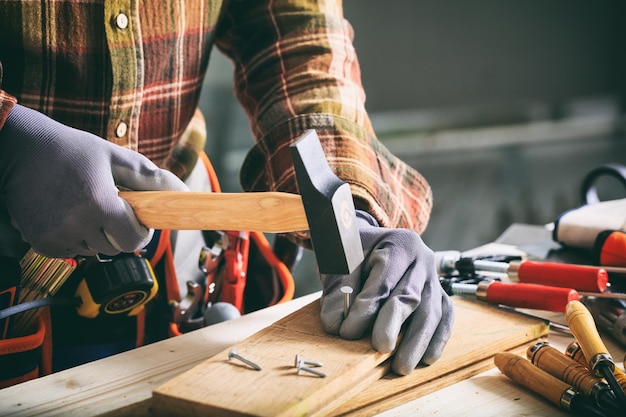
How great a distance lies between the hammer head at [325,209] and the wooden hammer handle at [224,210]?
0.06 metres

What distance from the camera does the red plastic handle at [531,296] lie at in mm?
1112

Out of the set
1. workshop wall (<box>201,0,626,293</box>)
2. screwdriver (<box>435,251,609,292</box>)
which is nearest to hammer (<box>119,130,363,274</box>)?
screwdriver (<box>435,251,609,292</box>)

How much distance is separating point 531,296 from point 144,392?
62 centimetres

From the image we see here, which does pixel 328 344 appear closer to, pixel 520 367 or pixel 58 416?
pixel 520 367

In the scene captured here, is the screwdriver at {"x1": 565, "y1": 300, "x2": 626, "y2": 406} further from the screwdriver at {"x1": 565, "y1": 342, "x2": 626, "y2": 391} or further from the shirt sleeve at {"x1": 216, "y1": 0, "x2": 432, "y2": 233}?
the shirt sleeve at {"x1": 216, "y1": 0, "x2": 432, "y2": 233}

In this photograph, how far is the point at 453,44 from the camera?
5.49 metres

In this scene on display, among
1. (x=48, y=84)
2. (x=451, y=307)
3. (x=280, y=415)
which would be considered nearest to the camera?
(x=280, y=415)

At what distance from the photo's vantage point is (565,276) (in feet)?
3.93

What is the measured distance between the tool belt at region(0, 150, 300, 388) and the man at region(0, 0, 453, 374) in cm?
15

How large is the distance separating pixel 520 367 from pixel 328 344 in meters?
0.26

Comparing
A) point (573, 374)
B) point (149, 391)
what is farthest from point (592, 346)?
point (149, 391)

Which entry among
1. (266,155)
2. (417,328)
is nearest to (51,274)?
(266,155)

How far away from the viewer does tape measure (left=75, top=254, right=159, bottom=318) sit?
1249 millimetres

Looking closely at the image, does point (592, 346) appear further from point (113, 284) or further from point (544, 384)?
point (113, 284)
